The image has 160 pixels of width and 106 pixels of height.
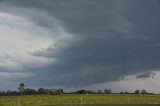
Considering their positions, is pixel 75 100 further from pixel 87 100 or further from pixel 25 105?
pixel 25 105

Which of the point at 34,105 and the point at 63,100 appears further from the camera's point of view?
the point at 63,100

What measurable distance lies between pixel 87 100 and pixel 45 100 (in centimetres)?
2096

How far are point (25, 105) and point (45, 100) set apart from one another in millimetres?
35526

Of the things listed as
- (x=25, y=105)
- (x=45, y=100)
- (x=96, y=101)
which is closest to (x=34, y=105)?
(x=25, y=105)

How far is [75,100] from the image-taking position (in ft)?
642

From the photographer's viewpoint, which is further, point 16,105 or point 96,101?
point 96,101

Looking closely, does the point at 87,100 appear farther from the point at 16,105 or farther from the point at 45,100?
the point at 16,105

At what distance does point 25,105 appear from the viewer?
519 ft

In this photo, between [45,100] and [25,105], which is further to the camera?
[45,100]

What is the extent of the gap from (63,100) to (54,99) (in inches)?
180

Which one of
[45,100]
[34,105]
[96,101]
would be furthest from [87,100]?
[34,105]

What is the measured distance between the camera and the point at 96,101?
198 metres

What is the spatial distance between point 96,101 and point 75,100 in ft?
Result: 35.1

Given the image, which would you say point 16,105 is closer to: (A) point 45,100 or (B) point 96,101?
(A) point 45,100
